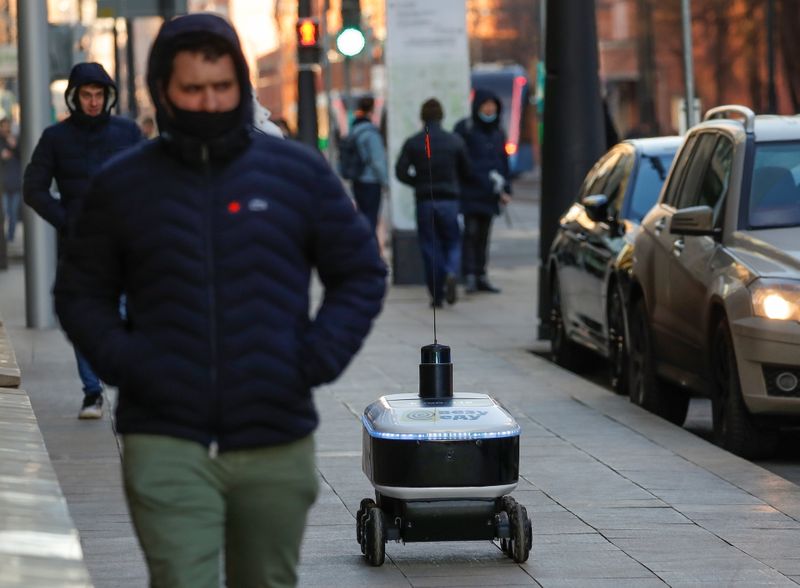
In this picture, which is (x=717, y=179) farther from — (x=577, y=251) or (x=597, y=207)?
Answer: (x=577, y=251)

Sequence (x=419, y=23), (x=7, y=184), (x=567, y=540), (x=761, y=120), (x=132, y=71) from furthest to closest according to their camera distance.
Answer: (x=132, y=71) → (x=7, y=184) → (x=419, y=23) → (x=761, y=120) → (x=567, y=540)

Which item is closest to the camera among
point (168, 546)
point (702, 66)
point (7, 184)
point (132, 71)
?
point (168, 546)

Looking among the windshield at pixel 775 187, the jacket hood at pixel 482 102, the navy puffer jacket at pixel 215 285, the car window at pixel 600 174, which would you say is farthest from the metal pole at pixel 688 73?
the navy puffer jacket at pixel 215 285

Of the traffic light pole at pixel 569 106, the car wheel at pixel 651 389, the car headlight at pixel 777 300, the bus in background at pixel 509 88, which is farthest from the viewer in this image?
the bus in background at pixel 509 88

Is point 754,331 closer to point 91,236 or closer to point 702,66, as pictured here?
point 91,236

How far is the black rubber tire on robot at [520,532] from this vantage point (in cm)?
711

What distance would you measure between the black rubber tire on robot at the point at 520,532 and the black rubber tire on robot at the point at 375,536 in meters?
0.43

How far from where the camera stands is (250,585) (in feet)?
15.2

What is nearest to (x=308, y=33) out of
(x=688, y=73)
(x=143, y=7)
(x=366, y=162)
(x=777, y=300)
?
(x=366, y=162)

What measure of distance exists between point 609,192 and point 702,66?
52.1 meters

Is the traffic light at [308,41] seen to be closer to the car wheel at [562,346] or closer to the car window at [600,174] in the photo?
the car wheel at [562,346]

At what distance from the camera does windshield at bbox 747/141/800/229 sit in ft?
35.0

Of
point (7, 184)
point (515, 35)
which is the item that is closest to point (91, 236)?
point (7, 184)

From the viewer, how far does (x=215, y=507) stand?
4.53m
